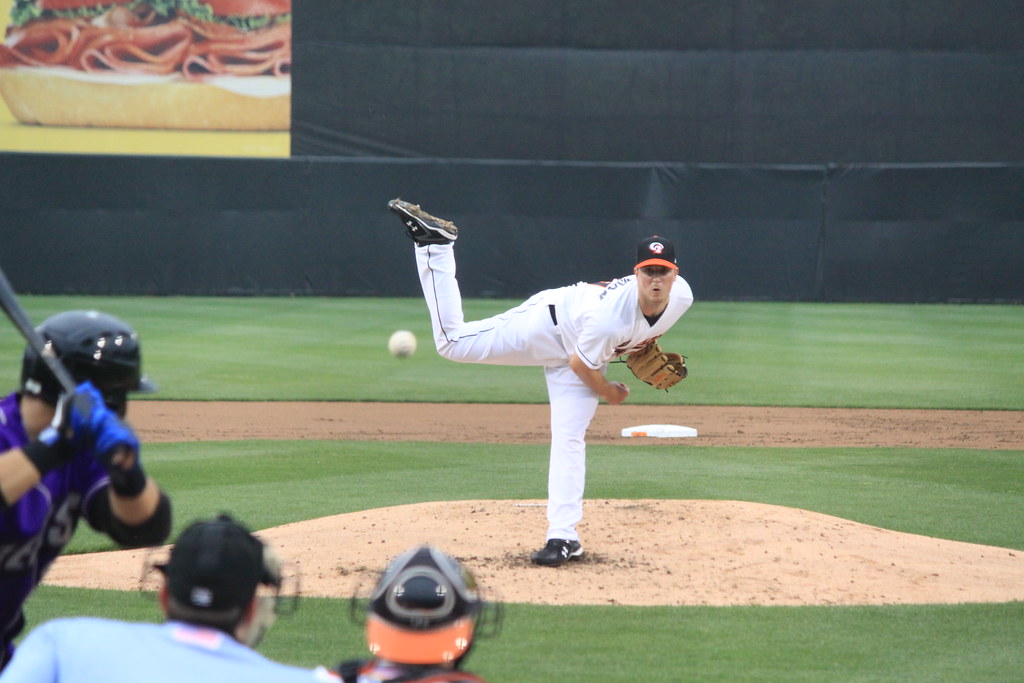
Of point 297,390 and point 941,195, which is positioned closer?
point 297,390

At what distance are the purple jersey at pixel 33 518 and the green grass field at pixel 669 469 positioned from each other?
1.72 m

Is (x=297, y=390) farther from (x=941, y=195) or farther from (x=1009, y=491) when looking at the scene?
(x=941, y=195)

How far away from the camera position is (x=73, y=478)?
124 inches

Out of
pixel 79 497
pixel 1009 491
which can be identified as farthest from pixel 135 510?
pixel 1009 491

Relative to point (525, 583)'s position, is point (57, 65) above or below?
above

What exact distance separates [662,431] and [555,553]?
504cm

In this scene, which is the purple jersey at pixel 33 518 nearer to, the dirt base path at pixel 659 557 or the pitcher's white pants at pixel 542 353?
the dirt base path at pixel 659 557

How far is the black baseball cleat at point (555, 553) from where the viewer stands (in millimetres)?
6070

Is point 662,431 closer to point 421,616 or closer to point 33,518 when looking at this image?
point 33,518

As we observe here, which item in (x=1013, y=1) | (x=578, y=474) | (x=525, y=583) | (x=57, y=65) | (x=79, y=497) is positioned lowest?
(x=525, y=583)

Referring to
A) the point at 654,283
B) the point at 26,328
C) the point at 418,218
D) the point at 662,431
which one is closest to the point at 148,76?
the point at 662,431

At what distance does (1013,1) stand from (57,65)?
768 inches

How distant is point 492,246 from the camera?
78.4 feet

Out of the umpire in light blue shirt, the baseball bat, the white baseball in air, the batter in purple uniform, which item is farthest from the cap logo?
the white baseball in air
